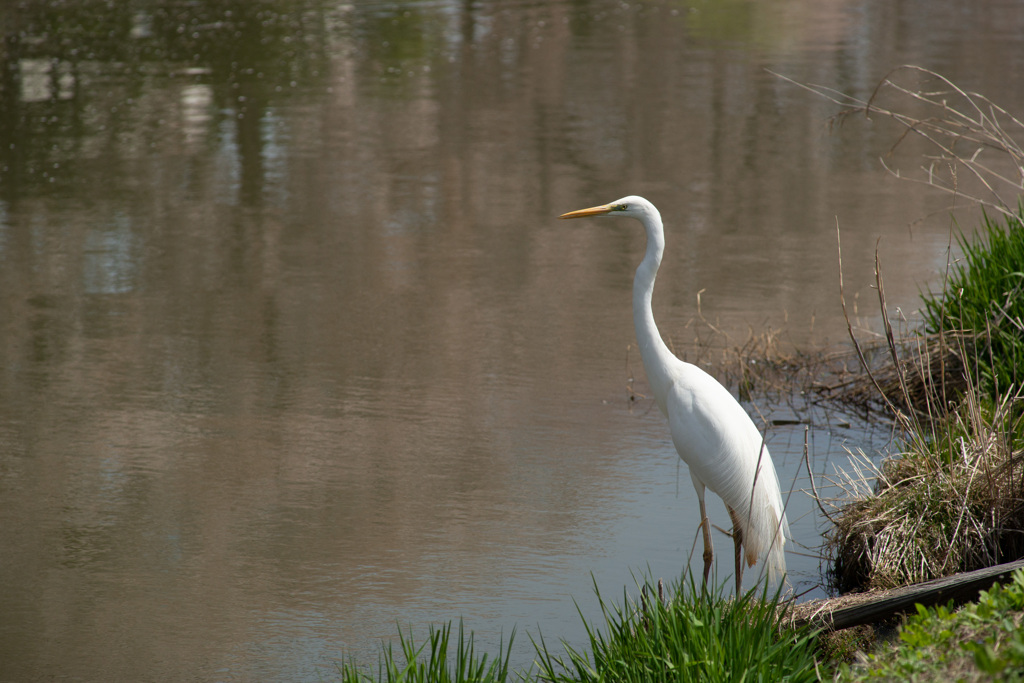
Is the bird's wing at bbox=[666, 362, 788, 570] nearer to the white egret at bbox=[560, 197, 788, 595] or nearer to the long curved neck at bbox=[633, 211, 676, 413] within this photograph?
the white egret at bbox=[560, 197, 788, 595]

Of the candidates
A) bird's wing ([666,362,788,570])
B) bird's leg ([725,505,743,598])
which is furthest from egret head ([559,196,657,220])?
bird's leg ([725,505,743,598])

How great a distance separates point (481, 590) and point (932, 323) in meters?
2.43

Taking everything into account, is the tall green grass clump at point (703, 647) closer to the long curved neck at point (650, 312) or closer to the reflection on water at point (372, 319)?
the reflection on water at point (372, 319)

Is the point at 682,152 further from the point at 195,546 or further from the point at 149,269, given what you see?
the point at 195,546

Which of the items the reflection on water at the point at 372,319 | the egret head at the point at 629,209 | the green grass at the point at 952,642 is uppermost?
the egret head at the point at 629,209

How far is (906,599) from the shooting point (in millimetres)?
3162

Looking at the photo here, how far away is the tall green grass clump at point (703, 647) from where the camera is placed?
9.28 ft

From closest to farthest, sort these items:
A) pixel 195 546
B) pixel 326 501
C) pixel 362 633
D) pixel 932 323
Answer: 1. pixel 362 633
2. pixel 195 546
3. pixel 326 501
4. pixel 932 323

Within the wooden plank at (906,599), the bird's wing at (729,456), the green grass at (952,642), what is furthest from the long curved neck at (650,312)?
the green grass at (952,642)

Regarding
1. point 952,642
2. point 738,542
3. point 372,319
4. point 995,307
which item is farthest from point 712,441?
point 372,319

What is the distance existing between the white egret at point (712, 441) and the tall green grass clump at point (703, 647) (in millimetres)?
609

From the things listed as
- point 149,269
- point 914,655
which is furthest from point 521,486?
point 149,269

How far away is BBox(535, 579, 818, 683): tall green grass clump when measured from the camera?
2828 millimetres

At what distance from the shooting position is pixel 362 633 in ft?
12.0
